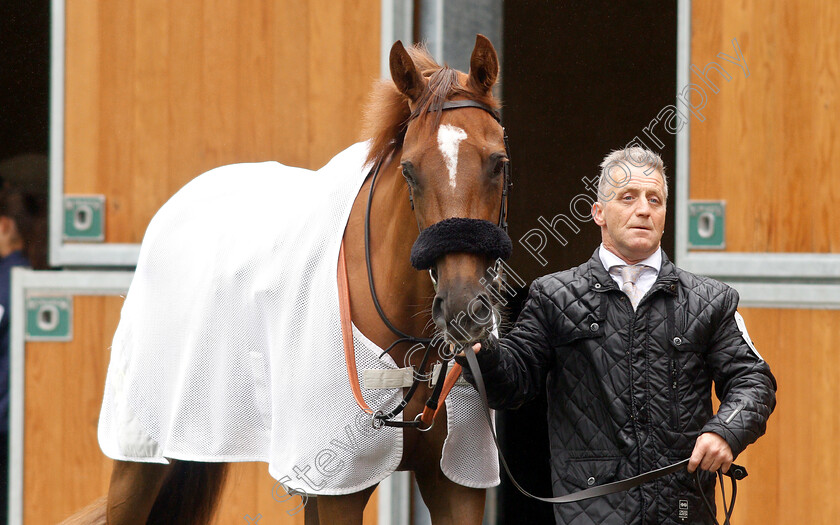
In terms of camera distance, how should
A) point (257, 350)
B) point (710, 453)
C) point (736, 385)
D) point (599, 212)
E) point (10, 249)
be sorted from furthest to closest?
point (10, 249), point (257, 350), point (599, 212), point (736, 385), point (710, 453)

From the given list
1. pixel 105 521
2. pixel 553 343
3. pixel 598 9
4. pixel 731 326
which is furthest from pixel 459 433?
pixel 598 9

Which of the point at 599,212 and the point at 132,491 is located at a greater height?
the point at 599,212

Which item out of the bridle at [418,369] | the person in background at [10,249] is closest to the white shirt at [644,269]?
the bridle at [418,369]

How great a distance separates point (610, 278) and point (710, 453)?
478 millimetres

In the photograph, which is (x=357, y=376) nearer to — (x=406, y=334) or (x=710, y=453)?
(x=406, y=334)

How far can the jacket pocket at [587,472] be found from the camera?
197 cm

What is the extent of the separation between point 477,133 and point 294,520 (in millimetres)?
2079

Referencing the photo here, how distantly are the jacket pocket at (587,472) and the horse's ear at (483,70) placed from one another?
0.94 m

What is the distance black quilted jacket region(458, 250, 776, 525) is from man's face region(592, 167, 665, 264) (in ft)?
0.24

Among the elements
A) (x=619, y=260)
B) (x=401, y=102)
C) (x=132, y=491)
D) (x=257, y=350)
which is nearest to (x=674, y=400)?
(x=619, y=260)

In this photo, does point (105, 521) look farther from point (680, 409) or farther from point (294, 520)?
point (680, 409)

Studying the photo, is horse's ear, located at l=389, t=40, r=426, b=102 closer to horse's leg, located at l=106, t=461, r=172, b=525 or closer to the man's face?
the man's face

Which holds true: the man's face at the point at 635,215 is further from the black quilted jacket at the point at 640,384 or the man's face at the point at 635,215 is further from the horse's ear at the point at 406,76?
the horse's ear at the point at 406,76

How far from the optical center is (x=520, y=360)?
2061 mm
